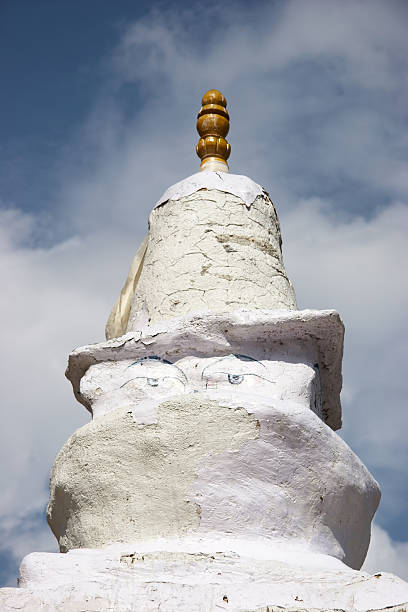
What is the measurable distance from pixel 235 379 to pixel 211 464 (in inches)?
23.0

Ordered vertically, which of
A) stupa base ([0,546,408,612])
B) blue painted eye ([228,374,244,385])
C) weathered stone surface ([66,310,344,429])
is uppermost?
weathered stone surface ([66,310,344,429])

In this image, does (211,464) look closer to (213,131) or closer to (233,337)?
(233,337)

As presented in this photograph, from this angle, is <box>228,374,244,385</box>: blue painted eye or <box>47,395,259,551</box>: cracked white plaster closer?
<box>47,395,259,551</box>: cracked white plaster

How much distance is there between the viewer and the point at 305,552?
4.02 metres

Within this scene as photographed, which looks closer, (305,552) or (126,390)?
(305,552)

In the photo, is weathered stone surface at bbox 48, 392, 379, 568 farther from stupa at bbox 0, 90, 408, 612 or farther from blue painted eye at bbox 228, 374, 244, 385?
blue painted eye at bbox 228, 374, 244, 385

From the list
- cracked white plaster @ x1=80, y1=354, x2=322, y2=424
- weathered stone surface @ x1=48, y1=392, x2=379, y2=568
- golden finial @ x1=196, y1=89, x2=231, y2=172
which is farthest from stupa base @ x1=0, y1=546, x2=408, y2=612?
golden finial @ x1=196, y1=89, x2=231, y2=172

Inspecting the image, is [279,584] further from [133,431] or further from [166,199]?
[166,199]

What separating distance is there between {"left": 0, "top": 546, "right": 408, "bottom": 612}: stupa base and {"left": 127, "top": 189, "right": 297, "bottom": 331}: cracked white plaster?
156 cm

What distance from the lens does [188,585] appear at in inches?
137

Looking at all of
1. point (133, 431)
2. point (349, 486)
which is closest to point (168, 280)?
point (133, 431)

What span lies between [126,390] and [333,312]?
1.11 m

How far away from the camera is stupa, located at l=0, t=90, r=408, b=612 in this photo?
354 centimetres

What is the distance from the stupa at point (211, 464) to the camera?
3.54 m
